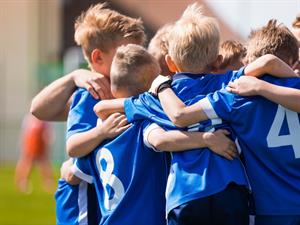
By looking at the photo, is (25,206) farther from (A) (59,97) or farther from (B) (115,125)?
(B) (115,125)

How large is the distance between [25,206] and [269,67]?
1288 cm

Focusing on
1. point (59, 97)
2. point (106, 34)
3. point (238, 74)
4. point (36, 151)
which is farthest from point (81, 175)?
point (36, 151)

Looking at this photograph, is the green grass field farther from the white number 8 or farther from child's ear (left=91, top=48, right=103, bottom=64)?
the white number 8

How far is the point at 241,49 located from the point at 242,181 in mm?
902

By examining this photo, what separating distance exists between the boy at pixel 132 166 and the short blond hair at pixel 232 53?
38 centimetres

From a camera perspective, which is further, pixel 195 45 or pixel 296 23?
pixel 296 23

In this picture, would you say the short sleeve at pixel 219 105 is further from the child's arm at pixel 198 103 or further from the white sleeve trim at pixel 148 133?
the white sleeve trim at pixel 148 133

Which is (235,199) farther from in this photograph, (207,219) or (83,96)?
(83,96)

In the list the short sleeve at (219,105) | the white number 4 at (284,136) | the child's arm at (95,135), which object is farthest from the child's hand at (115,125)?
the white number 4 at (284,136)

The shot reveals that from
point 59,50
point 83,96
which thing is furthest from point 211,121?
point 59,50

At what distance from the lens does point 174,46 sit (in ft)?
14.3

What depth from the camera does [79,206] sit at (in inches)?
194

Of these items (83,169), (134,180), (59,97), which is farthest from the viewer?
(59,97)

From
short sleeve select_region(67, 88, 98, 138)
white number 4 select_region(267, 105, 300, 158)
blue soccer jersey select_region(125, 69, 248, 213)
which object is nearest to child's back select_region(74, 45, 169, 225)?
blue soccer jersey select_region(125, 69, 248, 213)
